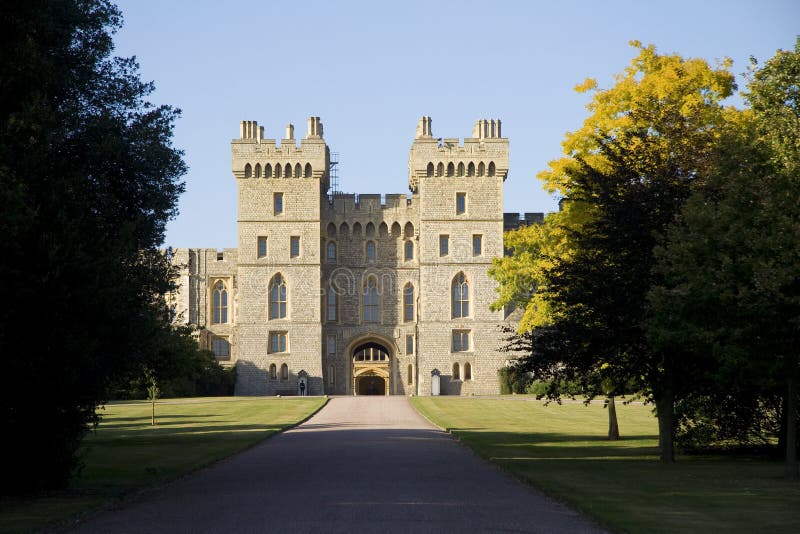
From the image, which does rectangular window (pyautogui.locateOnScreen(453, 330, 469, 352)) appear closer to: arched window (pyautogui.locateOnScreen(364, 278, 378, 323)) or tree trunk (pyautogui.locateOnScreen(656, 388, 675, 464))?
arched window (pyautogui.locateOnScreen(364, 278, 378, 323))

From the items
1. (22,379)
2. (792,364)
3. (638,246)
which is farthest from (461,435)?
(22,379)

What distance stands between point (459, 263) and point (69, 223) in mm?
52192

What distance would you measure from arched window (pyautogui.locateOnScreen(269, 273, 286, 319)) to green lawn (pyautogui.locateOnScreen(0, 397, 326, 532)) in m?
12.0

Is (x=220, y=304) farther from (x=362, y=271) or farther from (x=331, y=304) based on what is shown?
(x=362, y=271)

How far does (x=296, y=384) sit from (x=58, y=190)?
5282cm

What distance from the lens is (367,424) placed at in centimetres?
3847

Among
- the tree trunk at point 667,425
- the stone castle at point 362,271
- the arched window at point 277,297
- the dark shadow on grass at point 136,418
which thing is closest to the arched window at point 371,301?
the stone castle at point 362,271

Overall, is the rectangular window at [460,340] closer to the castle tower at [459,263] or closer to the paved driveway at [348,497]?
the castle tower at [459,263]

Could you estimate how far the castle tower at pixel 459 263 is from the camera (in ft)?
223

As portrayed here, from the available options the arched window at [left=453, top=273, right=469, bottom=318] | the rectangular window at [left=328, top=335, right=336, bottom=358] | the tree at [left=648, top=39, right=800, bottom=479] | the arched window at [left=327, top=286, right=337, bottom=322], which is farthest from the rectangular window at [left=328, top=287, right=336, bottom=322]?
the tree at [left=648, top=39, right=800, bottom=479]

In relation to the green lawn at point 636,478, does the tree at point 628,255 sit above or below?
above

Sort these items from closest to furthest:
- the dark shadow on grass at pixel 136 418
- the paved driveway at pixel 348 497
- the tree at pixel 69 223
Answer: the paved driveway at pixel 348 497 → the tree at pixel 69 223 → the dark shadow on grass at pixel 136 418

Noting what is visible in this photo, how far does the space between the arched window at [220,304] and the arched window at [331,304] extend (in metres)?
7.14

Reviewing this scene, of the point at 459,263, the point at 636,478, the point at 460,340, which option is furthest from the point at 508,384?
the point at 636,478
